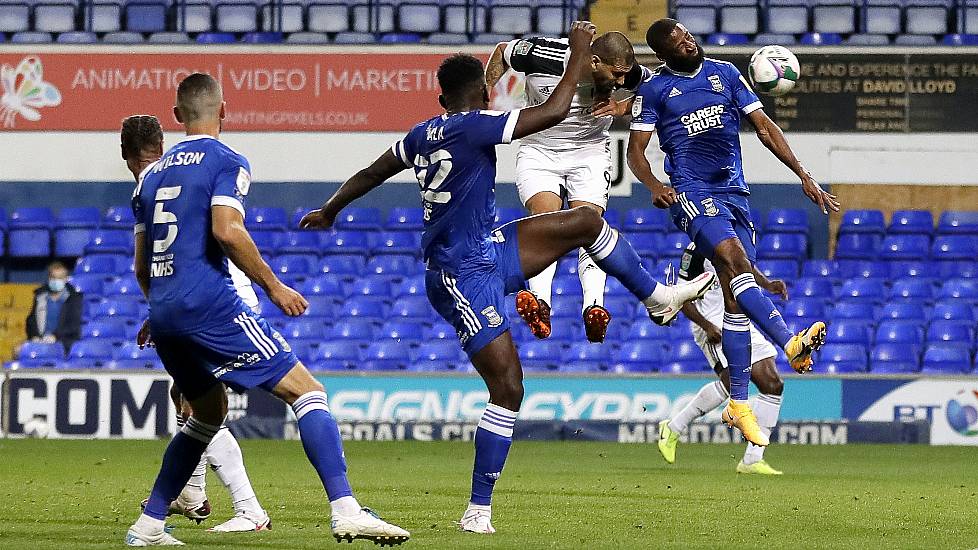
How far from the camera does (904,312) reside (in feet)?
65.5

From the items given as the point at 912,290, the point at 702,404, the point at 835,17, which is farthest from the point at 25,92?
the point at 702,404

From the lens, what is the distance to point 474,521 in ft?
24.3

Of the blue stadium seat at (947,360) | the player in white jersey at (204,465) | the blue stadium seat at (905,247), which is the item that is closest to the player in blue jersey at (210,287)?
the player in white jersey at (204,465)

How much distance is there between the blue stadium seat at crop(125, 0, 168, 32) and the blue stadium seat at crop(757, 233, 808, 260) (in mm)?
9608

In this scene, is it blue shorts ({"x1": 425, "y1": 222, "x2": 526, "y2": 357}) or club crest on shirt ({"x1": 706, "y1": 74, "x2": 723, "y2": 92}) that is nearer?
blue shorts ({"x1": 425, "y1": 222, "x2": 526, "y2": 357})

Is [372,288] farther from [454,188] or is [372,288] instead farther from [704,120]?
[454,188]

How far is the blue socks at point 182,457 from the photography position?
6.85m

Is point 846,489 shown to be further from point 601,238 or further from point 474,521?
point 474,521

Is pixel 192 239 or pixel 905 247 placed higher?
pixel 905 247

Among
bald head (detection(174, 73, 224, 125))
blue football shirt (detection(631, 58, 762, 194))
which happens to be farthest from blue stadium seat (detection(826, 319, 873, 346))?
bald head (detection(174, 73, 224, 125))

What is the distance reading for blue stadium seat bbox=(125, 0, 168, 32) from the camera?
23.3m

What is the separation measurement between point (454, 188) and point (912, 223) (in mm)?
15515

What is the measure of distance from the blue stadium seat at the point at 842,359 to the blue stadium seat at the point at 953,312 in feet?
4.05

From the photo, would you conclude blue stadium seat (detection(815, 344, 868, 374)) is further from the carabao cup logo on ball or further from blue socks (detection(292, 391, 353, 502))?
blue socks (detection(292, 391, 353, 502))
